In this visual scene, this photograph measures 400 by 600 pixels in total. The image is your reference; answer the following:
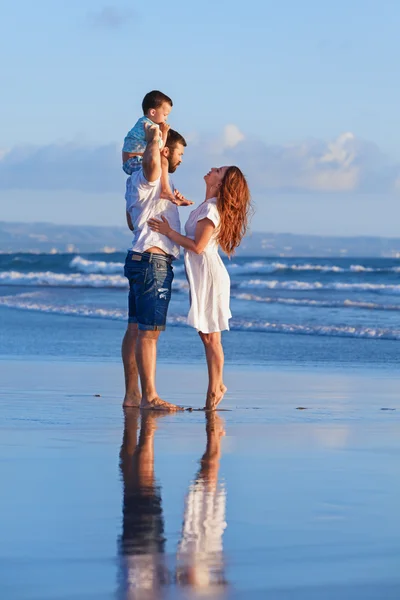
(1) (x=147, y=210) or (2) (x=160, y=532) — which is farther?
(1) (x=147, y=210)

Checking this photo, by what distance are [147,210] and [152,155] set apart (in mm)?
377

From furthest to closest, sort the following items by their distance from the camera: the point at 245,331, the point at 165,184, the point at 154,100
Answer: the point at 245,331 → the point at 165,184 → the point at 154,100

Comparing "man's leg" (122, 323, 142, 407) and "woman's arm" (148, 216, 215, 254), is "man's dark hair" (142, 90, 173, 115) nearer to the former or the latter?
"woman's arm" (148, 216, 215, 254)

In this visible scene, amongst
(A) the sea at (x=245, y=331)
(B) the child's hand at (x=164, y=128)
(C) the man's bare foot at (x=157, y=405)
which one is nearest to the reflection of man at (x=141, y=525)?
(C) the man's bare foot at (x=157, y=405)

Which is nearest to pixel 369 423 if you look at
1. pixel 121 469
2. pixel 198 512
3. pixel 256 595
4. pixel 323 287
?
pixel 121 469

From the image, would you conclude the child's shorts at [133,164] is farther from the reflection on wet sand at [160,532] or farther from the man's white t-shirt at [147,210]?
the reflection on wet sand at [160,532]

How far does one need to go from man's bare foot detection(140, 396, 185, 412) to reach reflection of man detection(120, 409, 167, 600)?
1.20 m

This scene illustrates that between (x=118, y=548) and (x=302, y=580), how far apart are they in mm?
595

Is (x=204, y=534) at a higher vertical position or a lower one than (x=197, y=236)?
lower

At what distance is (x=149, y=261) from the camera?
6938mm

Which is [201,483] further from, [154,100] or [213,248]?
[154,100]

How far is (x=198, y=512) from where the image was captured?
3988 mm

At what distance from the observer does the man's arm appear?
21.9ft

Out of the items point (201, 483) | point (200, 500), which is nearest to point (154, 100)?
point (201, 483)
